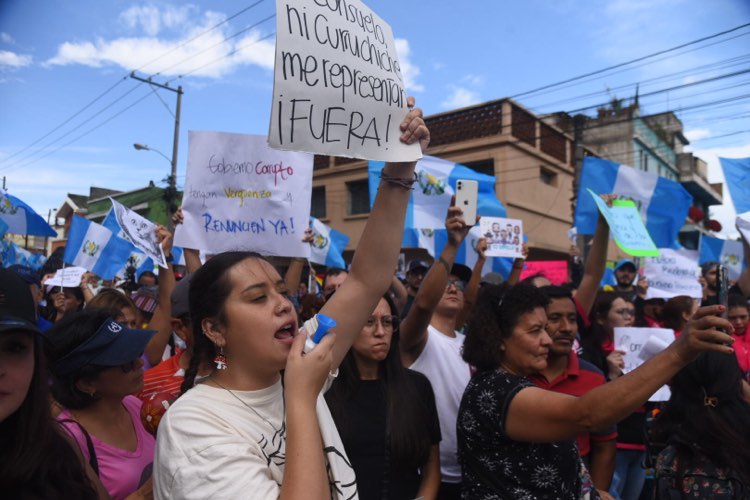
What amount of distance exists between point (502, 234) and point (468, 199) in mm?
3269

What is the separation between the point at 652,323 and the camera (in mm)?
6027

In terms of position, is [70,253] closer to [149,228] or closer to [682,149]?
[149,228]

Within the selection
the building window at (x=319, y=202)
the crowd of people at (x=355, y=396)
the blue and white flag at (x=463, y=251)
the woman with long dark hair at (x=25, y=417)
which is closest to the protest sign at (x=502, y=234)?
the blue and white flag at (x=463, y=251)

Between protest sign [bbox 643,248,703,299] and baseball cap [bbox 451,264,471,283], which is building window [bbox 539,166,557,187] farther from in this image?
baseball cap [bbox 451,264,471,283]

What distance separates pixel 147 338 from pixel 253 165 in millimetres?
1875

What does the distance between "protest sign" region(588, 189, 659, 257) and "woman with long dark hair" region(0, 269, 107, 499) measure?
4244mm

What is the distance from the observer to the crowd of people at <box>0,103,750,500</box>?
1.46m

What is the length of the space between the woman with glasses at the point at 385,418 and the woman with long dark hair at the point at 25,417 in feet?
3.82

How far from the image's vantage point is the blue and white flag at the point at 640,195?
241 inches

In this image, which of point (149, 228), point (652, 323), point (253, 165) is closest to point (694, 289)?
point (652, 323)

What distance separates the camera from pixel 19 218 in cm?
730

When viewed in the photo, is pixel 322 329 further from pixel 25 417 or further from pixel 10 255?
pixel 10 255

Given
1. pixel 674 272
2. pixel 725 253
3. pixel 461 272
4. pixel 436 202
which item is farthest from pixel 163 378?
pixel 725 253

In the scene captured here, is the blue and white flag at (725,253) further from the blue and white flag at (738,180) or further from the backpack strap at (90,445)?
the backpack strap at (90,445)
